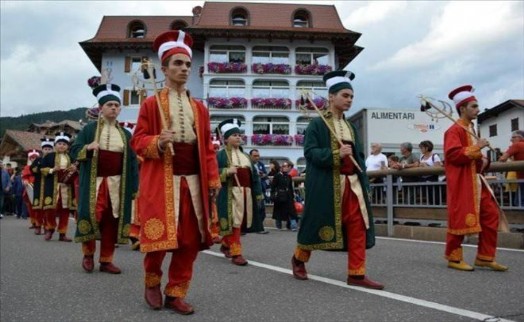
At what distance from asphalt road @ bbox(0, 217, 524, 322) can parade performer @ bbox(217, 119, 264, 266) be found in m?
0.40

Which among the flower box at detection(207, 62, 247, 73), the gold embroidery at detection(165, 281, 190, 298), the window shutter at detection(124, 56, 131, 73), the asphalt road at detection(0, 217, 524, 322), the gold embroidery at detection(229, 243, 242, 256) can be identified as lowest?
the asphalt road at detection(0, 217, 524, 322)

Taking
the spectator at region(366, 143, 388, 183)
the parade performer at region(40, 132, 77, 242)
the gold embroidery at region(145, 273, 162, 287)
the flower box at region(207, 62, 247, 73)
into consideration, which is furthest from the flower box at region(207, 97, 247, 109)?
the gold embroidery at region(145, 273, 162, 287)

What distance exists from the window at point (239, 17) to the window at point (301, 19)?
148 inches

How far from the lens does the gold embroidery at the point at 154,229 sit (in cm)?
397

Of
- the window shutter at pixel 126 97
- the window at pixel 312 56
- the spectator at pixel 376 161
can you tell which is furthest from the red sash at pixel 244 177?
the window shutter at pixel 126 97

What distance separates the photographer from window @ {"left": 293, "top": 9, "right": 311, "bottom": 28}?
42125mm

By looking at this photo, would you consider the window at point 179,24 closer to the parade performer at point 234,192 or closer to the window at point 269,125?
the window at point 269,125

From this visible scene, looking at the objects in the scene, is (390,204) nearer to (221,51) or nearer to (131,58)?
(221,51)

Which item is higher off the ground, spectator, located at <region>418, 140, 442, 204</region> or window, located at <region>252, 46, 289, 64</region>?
window, located at <region>252, 46, 289, 64</region>

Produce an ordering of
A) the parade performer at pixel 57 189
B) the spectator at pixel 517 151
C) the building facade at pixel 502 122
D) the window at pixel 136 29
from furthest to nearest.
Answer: the window at pixel 136 29, the building facade at pixel 502 122, the parade performer at pixel 57 189, the spectator at pixel 517 151

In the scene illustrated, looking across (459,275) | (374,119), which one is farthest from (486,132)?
(459,275)

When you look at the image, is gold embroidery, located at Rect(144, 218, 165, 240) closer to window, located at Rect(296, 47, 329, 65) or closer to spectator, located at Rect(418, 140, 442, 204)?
spectator, located at Rect(418, 140, 442, 204)

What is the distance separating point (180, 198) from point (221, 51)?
3768cm

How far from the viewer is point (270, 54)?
4100 cm
